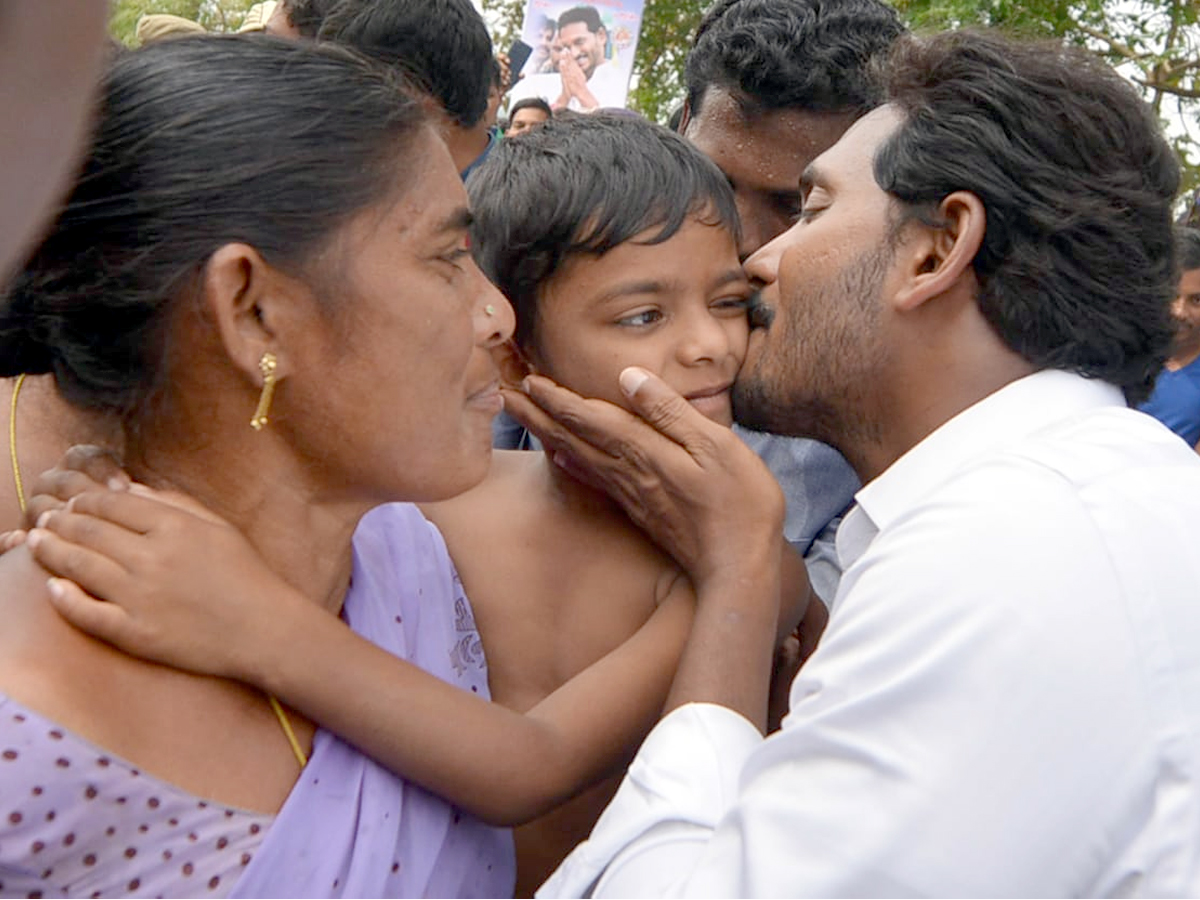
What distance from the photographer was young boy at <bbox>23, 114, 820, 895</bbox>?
8.46 ft

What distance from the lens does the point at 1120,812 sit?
1649 mm

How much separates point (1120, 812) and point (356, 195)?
135 centimetres

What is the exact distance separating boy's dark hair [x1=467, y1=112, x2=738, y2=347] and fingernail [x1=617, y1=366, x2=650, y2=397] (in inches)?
9.8

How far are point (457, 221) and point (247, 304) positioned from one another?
0.38m

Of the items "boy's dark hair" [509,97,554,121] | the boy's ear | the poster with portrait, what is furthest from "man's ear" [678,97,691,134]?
the poster with portrait

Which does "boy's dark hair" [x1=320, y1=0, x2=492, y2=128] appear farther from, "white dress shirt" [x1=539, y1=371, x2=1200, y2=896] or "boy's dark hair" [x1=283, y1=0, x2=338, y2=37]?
→ "white dress shirt" [x1=539, y1=371, x2=1200, y2=896]

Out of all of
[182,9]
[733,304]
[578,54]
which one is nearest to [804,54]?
[733,304]

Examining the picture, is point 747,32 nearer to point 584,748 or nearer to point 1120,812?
point 584,748

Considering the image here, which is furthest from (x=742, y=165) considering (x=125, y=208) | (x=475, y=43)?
(x=125, y=208)

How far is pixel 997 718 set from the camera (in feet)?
5.34

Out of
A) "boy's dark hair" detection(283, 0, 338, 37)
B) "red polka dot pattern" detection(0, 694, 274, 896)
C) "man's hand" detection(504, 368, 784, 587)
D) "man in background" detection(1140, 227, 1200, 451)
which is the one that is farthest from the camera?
"man in background" detection(1140, 227, 1200, 451)

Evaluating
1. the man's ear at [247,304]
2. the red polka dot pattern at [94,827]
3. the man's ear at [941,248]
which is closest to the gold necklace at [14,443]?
the man's ear at [247,304]

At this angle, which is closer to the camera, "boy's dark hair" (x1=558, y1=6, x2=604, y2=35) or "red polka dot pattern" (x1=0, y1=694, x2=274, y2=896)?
"red polka dot pattern" (x1=0, y1=694, x2=274, y2=896)

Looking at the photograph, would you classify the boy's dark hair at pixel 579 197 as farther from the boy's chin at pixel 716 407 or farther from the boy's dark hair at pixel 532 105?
the boy's dark hair at pixel 532 105
